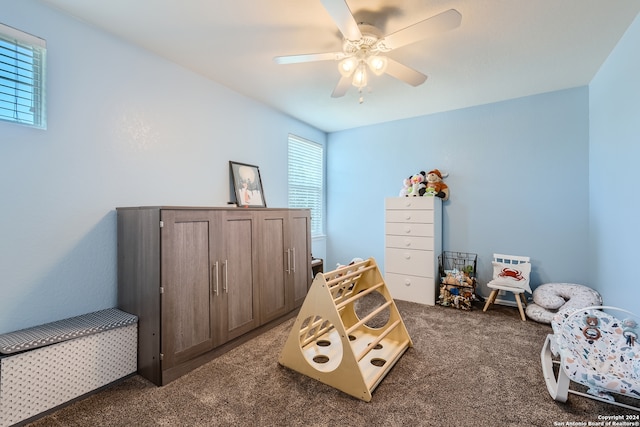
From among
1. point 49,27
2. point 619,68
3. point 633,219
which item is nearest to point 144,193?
point 49,27

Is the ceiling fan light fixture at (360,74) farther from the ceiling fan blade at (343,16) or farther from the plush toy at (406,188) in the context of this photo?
the plush toy at (406,188)

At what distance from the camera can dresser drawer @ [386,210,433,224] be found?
11.1 ft

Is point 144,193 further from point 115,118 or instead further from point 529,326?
point 529,326

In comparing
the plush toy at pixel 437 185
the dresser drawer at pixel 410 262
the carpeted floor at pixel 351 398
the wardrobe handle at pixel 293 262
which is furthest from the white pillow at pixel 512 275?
the wardrobe handle at pixel 293 262

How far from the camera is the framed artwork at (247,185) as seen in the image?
3021 millimetres

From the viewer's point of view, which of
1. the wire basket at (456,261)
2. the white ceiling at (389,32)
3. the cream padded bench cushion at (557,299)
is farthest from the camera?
the wire basket at (456,261)

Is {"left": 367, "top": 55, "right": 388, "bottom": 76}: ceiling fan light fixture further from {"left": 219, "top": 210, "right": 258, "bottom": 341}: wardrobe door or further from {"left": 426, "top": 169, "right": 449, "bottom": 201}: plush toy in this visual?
{"left": 426, "top": 169, "right": 449, "bottom": 201}: plush toy

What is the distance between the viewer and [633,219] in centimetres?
198

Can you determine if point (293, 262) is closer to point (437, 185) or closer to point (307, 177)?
point (307, 177)

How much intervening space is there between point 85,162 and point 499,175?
159 inches

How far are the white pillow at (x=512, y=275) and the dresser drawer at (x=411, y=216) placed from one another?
0.87 metres

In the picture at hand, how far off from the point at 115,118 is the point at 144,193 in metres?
0.59

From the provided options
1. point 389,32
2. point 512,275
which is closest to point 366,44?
point 389,32

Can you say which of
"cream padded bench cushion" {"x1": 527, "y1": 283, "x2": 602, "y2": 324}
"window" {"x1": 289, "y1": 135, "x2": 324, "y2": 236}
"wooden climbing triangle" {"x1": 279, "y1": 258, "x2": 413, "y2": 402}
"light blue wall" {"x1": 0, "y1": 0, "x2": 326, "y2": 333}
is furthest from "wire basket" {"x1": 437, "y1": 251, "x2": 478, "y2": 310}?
"light blue wall" {"x1": 0, "y1": 0, "x2": 326, "y2": 333}
